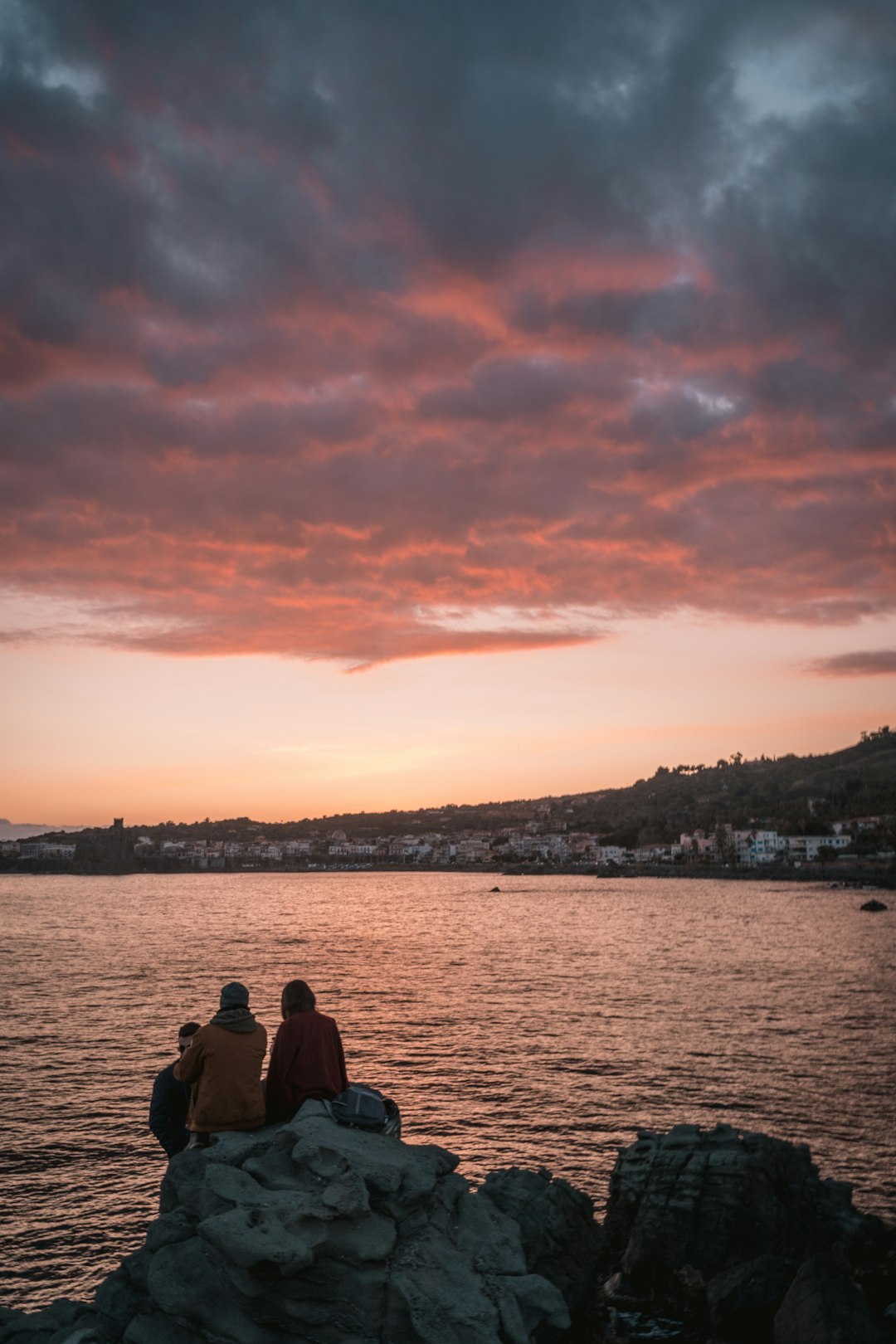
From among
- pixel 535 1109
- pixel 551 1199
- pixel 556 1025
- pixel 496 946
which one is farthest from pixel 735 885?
pixel 551 1199

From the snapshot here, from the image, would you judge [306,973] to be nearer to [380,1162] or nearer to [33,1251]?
[33,1251]

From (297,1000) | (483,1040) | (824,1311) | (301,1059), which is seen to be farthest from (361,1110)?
(483,1040)

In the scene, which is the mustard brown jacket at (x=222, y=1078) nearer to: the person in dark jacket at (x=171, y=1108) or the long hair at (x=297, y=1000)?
the long hair at (x=297, y=1000)

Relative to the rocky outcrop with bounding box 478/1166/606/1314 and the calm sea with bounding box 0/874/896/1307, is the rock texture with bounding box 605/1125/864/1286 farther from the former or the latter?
the calm sea with bounding box 0/874/896/1307

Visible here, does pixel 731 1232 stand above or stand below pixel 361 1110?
below

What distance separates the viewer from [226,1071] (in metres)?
8.73

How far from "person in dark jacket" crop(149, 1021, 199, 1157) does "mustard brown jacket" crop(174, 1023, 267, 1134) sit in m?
0.50

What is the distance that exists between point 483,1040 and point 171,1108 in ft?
81.2

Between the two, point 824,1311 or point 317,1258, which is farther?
point 824,1311

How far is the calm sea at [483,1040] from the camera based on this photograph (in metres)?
18.6

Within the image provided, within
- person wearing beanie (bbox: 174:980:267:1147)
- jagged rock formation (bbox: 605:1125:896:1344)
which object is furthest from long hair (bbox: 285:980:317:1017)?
jagged rock formation (bbox: 605:1125:896:1344)

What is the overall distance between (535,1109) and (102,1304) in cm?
1667

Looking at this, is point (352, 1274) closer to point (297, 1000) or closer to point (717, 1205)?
point (297, 1000)

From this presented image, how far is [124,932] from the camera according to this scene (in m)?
77.4
